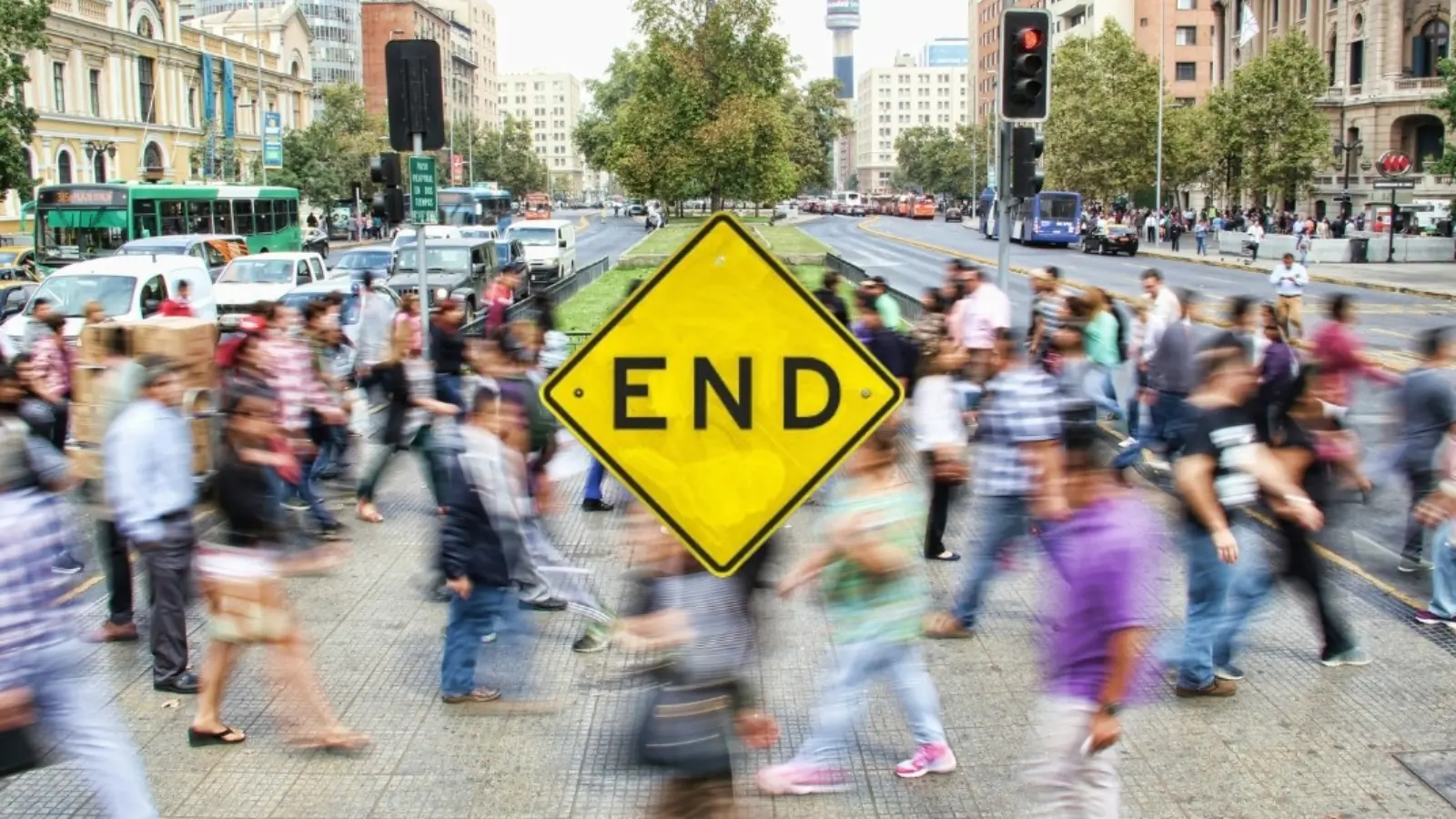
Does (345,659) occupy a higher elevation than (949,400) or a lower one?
lower

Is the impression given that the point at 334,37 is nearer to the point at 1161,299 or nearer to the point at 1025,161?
the point at 1025,161

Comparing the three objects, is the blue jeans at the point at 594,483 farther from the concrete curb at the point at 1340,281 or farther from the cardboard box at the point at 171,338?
the concrete curb at the point at 1340,281

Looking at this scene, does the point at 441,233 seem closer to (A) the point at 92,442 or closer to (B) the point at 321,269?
(B) the point at 321,269

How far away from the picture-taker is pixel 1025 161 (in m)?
13.6

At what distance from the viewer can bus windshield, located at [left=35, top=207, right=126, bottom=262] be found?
1294 inches

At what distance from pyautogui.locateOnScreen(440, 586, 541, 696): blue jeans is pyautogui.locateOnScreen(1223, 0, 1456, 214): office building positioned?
6185 centimetres

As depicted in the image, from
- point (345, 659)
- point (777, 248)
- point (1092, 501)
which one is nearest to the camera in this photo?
point (1092, 501)

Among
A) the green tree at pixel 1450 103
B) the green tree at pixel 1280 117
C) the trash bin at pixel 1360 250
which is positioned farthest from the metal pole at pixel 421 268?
the green tree at pixel 1280 117

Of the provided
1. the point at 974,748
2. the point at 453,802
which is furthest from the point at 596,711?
the point at 974,748

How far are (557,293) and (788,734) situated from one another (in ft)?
74.4

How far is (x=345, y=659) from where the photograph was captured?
8031 millimetres

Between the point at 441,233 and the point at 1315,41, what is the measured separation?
56673mm

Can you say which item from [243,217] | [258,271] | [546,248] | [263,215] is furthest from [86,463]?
[263,215]

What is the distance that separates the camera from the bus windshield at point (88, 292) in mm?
18719
